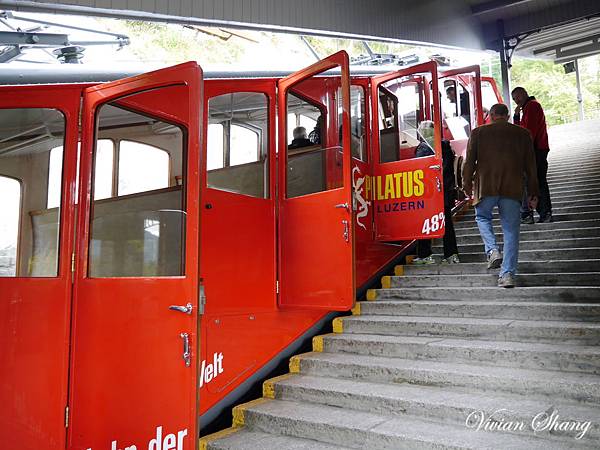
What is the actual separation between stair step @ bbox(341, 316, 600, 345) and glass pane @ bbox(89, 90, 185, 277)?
1925mm

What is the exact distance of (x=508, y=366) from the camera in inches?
130

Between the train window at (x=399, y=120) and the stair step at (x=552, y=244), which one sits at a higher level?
the train window at (x=399, y=120)

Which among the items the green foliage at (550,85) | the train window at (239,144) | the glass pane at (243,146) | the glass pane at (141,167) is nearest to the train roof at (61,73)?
the train window at (239,144)

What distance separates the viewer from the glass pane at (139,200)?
3.19 metres

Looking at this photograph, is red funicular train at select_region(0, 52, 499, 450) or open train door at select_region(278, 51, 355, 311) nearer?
red funicular train at select_region(0, 52, 499, 450)

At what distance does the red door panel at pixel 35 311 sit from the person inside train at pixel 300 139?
5.44ft

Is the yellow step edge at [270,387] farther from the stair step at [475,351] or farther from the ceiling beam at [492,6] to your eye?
the ceiling beam at [492,6]

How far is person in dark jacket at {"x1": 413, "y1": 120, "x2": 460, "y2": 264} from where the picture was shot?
5.12 m

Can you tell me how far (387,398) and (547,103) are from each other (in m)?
25.3

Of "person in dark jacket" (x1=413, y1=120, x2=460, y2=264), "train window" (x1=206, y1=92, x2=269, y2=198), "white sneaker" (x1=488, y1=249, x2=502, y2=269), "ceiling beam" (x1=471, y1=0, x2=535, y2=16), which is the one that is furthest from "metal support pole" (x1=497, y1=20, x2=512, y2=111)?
"train window" (x1=206, y1=92, x2=269, y2=198)

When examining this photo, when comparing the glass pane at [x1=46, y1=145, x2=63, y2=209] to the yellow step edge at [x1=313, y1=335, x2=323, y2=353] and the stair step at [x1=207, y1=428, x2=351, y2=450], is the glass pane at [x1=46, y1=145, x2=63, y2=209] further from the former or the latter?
the yellow step edge at [x1=313, y1=335, x2=323, y2=353]

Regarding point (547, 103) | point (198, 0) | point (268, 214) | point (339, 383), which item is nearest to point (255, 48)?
point (198, 0)

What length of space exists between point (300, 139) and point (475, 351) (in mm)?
2121

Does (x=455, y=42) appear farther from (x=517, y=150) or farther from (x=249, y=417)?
(x=249, y=417)
